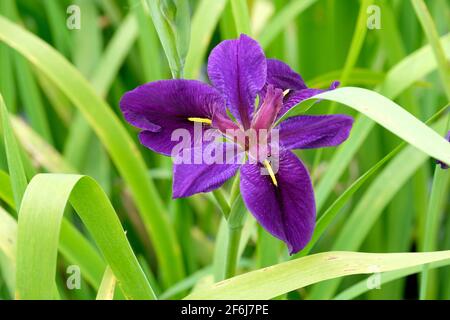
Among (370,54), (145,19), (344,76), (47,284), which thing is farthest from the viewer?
(370,54)

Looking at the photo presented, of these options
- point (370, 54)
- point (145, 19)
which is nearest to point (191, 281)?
point (145, 19)

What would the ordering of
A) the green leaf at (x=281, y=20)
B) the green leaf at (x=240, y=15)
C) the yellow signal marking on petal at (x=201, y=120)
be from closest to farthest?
the yellow signal marking on petal at (x=201, y=120)
the green leaf at (x=240, y=15)
the green leaf at (x=281, y=20)

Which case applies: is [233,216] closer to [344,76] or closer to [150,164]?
[344,76]

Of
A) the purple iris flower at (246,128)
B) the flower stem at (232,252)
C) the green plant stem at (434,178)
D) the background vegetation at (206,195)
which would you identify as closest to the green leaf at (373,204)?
the background vegetation at (206,195)

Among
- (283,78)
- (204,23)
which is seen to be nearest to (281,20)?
(204,23)

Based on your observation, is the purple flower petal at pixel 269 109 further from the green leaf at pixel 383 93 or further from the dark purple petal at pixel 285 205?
the green leaf at pixel 383 93

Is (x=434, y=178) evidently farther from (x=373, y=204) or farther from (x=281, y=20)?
(x=281, y=20)

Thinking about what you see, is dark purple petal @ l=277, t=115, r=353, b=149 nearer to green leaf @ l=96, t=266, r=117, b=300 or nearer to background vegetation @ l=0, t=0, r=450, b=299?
background vegetation @ l=0, t=0, r=450, b=299
